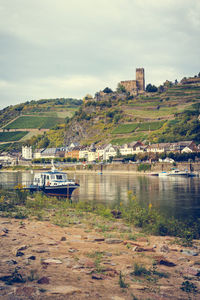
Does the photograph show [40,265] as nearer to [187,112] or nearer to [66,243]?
[66,243]

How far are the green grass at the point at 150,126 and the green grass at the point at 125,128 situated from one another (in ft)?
11.5

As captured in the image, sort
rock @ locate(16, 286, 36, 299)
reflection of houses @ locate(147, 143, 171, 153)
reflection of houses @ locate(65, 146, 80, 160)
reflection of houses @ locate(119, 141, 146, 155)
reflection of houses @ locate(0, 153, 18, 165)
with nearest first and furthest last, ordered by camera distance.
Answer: rock @ locate(16, 286, 36, 299), reflection of houses @ locate(147, 143, 171, 153), reflection of houses @ locate(119, 141, 146, 155), reflection of houses @ locate(65, 146, 80, 160), reflection of houses @ locate(0, 153, 18, 165)

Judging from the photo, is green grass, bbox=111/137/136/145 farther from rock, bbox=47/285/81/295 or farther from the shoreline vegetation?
rock, bbox=47/285/81/295

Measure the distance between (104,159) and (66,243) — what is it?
129772 millimetres

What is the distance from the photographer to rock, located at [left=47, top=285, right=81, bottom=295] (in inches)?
309

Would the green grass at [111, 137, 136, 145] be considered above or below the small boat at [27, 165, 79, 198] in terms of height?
above

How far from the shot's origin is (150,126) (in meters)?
148

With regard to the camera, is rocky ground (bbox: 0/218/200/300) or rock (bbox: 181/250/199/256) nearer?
rocky ground (bbox: 0/218/200/300)

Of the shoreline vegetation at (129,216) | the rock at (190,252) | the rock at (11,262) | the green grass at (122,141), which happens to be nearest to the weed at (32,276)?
the rock at (11,262)

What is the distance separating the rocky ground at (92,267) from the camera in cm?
817

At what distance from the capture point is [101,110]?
197500 mm

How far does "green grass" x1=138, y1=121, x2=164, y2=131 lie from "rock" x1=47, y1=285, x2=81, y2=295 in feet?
454

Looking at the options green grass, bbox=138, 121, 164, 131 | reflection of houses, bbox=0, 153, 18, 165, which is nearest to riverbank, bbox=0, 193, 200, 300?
green grass, bbox=138, 121, 164, 131

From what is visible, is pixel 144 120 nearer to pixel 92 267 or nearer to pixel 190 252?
pixel 190 252
